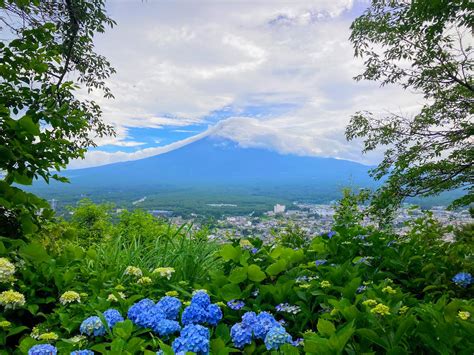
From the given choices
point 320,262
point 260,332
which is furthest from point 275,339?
point 320,262

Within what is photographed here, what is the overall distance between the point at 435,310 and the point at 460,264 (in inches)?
38.2

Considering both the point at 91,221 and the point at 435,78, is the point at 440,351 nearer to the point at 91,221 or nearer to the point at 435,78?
the point at 435,78

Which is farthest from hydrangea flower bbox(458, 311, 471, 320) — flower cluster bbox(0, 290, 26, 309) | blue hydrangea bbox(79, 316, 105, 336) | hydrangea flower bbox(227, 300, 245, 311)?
flower cluster bbox(0, 290, 26, 309)

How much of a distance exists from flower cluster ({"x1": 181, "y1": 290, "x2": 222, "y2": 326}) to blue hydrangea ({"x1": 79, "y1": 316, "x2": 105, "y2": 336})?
34cm

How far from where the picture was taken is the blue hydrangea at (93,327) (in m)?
1.63

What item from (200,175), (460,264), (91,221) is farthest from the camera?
(200,175)

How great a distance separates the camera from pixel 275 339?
1.44 meters

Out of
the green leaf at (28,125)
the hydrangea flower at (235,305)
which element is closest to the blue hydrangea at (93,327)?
the hydrangea flower at (235,305)

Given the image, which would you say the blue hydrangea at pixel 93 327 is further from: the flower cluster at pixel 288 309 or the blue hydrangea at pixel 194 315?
the flower cluster at pixel 288 309

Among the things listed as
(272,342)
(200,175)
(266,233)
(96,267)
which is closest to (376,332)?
(272,342)

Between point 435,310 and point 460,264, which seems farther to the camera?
point 460,264

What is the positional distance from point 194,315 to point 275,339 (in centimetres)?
36

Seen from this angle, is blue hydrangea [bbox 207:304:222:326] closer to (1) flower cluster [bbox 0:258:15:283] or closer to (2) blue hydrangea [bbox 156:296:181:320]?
(2) blue hydrangea [bbox 156:296:181:320]

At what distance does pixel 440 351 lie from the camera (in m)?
1.26
